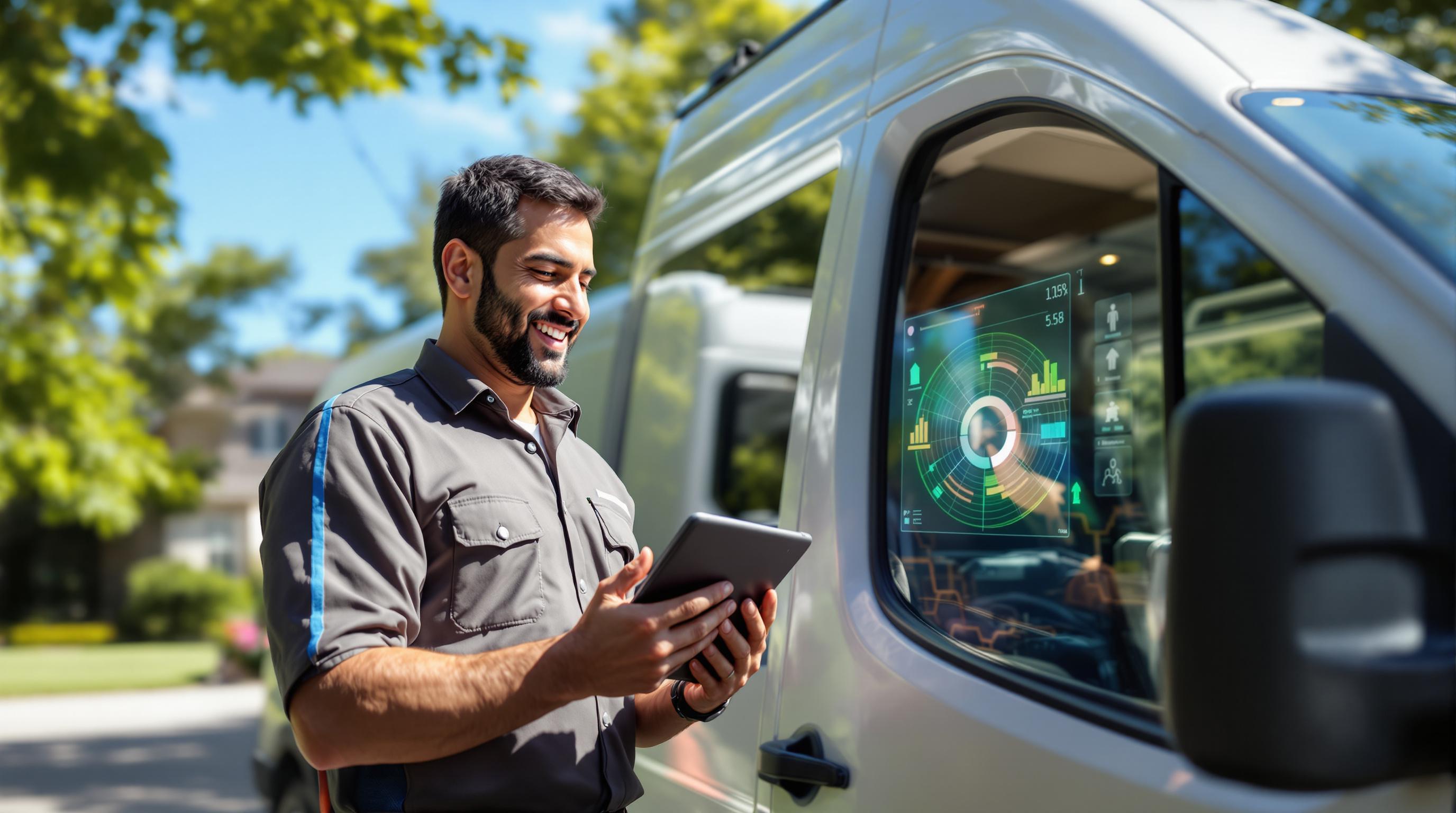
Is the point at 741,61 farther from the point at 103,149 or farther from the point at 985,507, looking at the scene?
the point at 103,149

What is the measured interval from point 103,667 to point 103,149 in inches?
774

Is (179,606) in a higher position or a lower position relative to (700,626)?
lower

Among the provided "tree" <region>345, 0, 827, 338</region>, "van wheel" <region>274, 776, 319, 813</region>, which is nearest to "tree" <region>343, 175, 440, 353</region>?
"tree" <region>345, 0, 827, 338</region>

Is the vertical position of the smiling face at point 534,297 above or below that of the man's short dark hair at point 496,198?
below

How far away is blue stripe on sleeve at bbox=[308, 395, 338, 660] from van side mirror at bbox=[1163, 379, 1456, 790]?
113 cm

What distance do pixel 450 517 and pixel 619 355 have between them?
2.26 metres

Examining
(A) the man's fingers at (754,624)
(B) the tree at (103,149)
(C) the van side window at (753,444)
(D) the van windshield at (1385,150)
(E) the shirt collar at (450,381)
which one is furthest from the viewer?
(B) the tree at (103,149)

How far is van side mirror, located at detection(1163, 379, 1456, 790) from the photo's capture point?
881 millimetres

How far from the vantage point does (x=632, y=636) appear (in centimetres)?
155

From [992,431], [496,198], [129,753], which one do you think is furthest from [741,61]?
[129,753]

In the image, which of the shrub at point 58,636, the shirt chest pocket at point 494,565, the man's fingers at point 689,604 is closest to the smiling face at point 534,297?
the shirt chest pocket at point 494,565

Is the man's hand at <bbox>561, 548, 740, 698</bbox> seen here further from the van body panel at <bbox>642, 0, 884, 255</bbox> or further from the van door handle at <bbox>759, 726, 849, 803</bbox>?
the van body panel at <bbox>642, 0, 884, 255</bbox>

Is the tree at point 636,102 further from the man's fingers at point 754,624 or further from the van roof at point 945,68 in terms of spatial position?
the man's fingers at point 754,624

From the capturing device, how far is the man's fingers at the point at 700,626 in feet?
5.23
